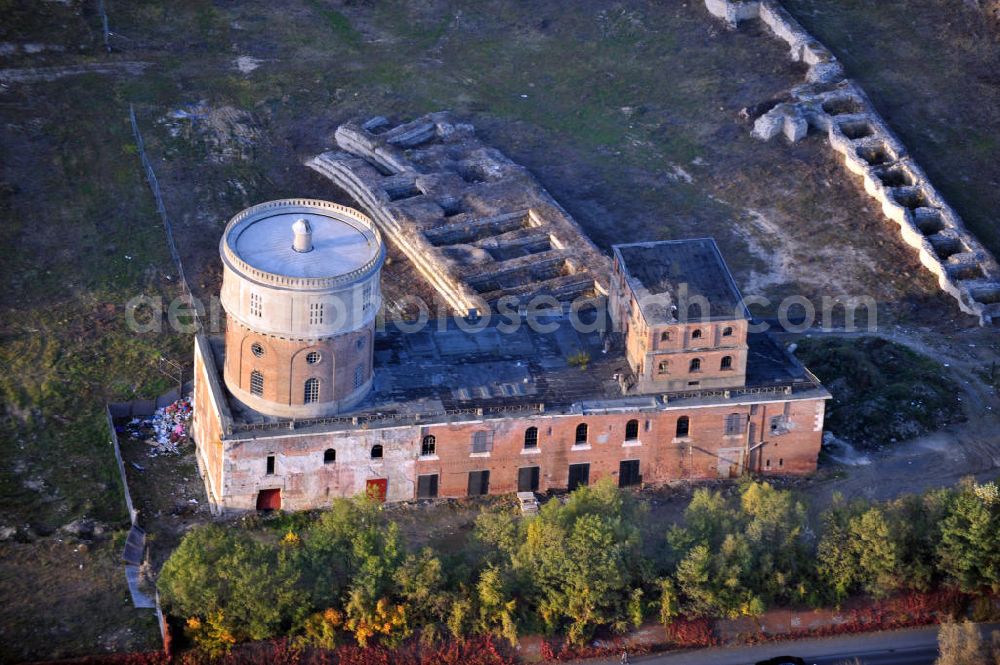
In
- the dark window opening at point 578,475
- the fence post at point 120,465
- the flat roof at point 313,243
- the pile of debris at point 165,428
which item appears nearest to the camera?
the flat roof at point 313,243

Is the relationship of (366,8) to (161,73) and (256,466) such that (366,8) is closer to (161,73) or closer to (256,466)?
(161,73)

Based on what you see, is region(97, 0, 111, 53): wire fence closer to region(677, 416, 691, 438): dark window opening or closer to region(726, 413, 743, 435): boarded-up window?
region(677, 416, 691, 438): dark window opening

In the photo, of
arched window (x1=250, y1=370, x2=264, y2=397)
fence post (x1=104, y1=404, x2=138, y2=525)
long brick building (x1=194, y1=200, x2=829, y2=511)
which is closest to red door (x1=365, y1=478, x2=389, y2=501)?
long brick building (x1=194, y1=200, x2=829, y2=511)

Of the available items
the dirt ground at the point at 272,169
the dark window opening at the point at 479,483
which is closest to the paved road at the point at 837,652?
the dirt ground at the point at 272,169

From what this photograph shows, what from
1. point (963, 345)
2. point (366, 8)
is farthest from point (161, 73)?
point (963, 345)

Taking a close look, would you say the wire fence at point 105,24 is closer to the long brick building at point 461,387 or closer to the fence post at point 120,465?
the fence post at point 120,465

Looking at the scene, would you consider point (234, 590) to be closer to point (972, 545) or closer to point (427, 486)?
point (427, 486)
